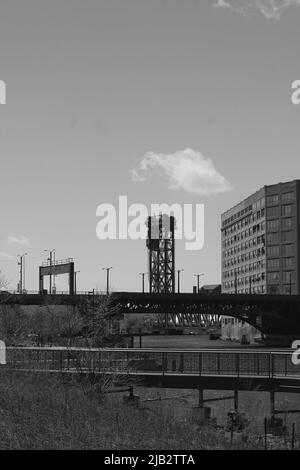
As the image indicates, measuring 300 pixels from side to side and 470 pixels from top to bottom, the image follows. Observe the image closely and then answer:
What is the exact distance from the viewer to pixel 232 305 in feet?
399

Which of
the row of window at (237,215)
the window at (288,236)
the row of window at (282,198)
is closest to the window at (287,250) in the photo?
the window at (288,236)

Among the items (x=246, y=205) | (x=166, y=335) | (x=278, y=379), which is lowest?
(x=166, y=335)

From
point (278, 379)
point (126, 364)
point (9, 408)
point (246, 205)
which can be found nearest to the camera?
point (9, 408)

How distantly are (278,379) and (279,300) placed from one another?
79.3 metres

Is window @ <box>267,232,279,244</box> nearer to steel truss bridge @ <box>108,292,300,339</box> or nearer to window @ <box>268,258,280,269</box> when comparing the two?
window @ <box>268,258,280,269</box>

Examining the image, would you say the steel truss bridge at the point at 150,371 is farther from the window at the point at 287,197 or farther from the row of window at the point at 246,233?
the row of window at the point at 246,233

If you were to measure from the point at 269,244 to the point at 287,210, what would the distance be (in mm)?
9186

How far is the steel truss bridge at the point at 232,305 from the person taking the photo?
372 feet

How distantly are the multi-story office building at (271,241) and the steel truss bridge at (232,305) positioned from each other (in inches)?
447

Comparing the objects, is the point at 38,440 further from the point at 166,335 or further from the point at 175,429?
the point at 166,335

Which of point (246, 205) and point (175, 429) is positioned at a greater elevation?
point (246, 205)

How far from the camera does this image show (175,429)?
2256 cm
